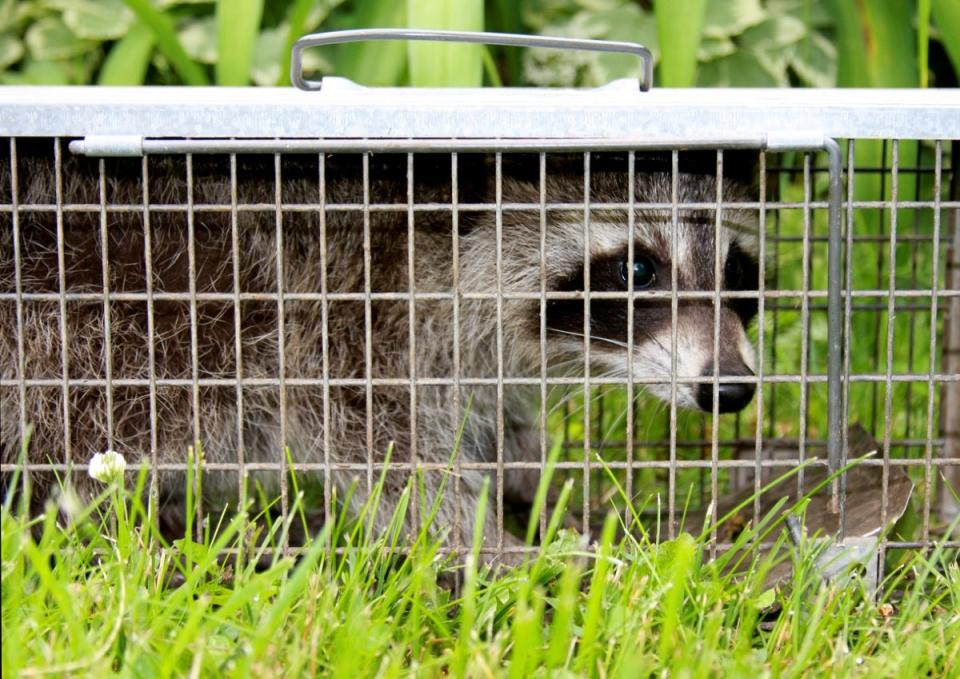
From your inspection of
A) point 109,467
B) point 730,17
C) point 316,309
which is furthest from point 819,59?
point 109,467

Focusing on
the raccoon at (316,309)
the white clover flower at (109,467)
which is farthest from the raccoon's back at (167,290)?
the white clover flower at (109,467)

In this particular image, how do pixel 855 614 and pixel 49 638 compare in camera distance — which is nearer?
pixel 49 638

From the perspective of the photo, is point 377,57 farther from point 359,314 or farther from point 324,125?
point 324,125

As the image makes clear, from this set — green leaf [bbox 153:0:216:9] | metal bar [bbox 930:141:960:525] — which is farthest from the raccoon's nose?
green leaf [bbox 153:0:216:9]

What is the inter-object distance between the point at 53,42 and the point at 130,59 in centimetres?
41

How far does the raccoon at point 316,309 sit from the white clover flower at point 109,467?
0.31 metres

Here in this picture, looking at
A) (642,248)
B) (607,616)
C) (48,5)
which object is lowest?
(607,616)

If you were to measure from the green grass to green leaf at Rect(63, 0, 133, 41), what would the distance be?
2041mm

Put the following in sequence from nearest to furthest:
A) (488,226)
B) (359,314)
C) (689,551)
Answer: (689,551), (359,314), (488,226)

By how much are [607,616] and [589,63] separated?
8.42 feet

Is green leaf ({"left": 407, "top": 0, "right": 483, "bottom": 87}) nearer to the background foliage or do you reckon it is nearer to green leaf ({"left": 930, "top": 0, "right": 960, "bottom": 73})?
the background foliage

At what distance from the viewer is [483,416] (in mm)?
2551

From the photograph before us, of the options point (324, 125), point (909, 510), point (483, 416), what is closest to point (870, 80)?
point (909, 510)

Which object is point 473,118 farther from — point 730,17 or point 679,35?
point 730,17
